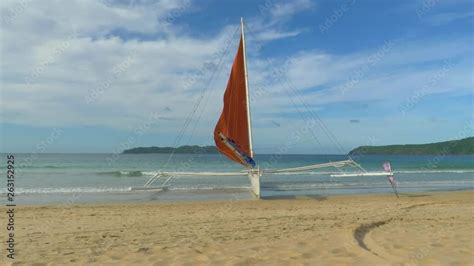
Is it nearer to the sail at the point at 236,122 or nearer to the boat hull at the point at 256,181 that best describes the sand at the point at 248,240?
the boat hull at the point at 256,181

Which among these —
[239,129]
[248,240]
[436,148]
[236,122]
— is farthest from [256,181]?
[436,148]

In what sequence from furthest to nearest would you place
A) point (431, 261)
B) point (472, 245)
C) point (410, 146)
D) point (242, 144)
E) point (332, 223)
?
point (410, 146) < point (242, 144) < point (332, 223) < point (472, 245) < point (431, 261)

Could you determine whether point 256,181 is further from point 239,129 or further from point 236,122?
point 236,122

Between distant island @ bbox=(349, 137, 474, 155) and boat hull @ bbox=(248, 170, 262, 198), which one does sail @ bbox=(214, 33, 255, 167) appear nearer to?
boat hull @ bbox=(248, 170, 262, 198)

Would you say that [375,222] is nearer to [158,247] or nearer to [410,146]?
[158,247]

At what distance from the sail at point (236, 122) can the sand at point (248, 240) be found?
7300 millimetres

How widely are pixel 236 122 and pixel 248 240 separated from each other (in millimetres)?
11035

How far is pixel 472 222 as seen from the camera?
8.82 metres

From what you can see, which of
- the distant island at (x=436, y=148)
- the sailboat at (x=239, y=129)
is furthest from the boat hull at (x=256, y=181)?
the distant island at (x=436, y=148)

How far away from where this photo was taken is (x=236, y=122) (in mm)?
17578

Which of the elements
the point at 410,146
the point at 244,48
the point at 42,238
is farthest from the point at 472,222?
the point at 410,146

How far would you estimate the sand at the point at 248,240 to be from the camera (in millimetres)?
5379

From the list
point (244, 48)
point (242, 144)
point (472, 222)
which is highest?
point (244, 48)

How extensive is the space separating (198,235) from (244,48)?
1206cm
